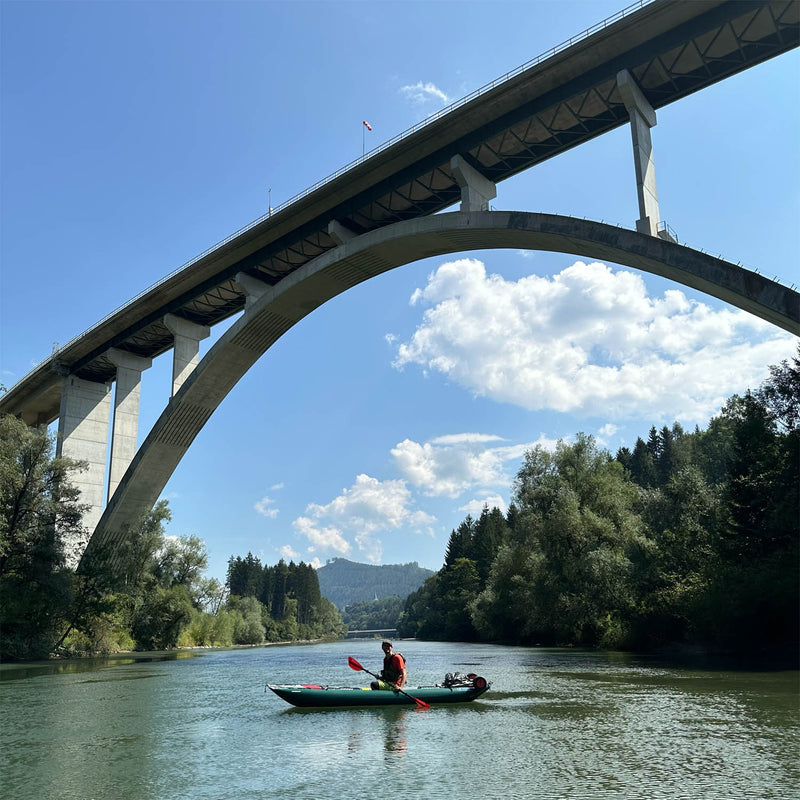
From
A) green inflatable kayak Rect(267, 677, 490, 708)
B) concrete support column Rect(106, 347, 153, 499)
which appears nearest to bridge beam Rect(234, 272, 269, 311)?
concrete support column Rect(106, 347, 153, 499)

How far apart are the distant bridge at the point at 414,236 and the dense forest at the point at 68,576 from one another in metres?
2.18

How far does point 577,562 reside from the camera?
29906 mm

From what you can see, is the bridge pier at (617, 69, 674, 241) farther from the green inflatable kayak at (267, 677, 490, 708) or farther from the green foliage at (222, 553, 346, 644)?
the green foliage at (222, 553, 346, 644)

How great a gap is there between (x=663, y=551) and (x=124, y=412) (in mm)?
24938

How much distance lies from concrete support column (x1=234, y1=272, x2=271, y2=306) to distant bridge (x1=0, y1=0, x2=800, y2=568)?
0.23 ft

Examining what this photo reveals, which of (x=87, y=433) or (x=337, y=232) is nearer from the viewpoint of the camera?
(x=337, y=232)

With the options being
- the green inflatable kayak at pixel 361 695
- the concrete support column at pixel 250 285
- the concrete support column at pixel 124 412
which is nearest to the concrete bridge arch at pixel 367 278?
the concrete support column at pixel 250 285

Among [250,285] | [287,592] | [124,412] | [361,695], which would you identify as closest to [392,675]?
[361,695]

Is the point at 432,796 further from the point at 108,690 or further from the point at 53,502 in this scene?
the point at 53,502

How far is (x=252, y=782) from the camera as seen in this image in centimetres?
789

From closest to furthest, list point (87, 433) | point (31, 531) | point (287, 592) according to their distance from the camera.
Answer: point (31, 531) < point (87, 433) < point (287, 592)

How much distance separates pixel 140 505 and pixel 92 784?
28304mm

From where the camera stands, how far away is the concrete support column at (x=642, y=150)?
55.1 feet

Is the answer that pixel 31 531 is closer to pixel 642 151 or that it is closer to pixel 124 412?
pixel 124 412
